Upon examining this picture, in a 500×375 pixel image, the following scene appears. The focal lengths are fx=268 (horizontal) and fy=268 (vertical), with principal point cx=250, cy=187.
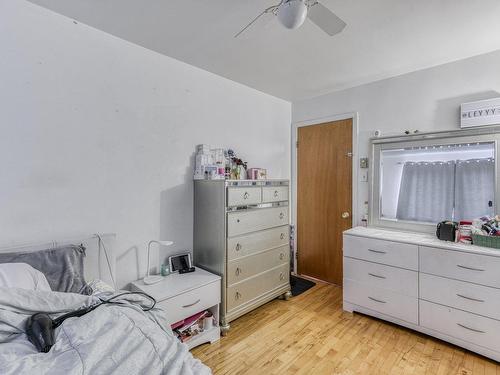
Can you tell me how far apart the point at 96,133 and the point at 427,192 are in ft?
9.58

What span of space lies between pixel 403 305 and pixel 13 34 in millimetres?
3437

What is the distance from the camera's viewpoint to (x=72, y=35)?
6.15ft

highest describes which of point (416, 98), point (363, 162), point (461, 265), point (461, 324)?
point (416, 98)

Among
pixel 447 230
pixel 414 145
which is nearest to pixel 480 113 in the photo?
pixel 414 145

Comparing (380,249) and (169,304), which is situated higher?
(380,249)

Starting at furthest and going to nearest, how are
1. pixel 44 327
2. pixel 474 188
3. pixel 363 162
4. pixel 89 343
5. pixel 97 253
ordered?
pixel 363 162, pixel 474 188, pixel 97 253, pixel 44 327, pixel 89 343

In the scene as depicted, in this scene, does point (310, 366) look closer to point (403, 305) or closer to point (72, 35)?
point (403, 305)

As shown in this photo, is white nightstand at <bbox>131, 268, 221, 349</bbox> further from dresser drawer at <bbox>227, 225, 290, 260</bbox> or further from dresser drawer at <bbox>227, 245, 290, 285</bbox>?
dresser drawer at <bbox>227, 225, 290, 260</bbox>

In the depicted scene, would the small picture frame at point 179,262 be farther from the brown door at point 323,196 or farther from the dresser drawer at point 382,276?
the brown door at point 323,196

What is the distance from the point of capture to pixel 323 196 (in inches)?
131

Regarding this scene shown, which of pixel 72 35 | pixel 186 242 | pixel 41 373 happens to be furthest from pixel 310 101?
pixel 41 373

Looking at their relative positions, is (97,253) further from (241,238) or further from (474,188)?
(474,188)

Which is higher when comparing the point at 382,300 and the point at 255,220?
the point at 255,220

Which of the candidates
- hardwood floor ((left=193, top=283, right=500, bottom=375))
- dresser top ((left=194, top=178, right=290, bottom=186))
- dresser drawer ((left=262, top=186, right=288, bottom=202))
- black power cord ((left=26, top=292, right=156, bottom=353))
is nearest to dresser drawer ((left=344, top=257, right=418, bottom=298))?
hardwood floor ((left=193, top=283, right=500, bottom=375))
